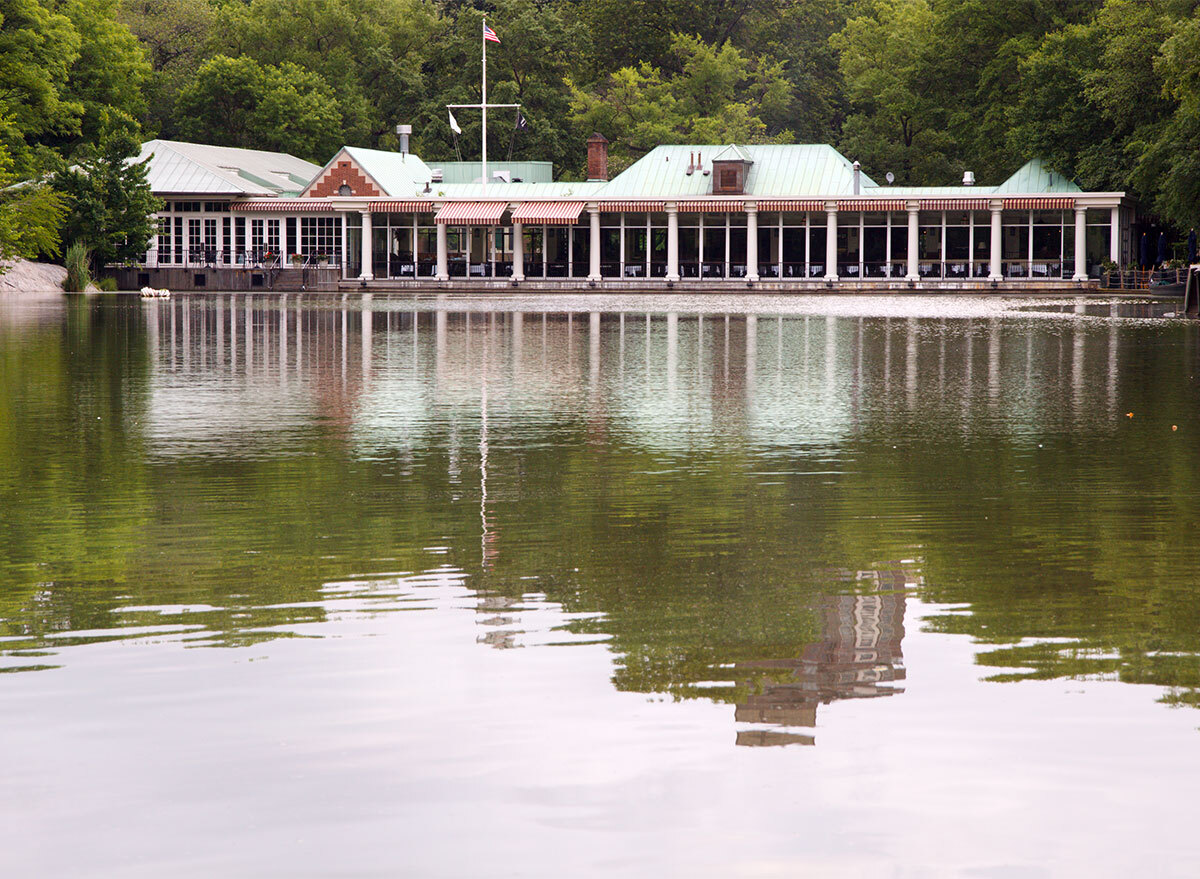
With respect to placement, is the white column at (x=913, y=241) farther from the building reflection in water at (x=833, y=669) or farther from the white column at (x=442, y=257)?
the building reflection in water at (x=833, y=669)

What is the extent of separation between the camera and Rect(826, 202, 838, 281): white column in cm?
5481

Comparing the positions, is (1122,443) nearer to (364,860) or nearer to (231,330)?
(364,860)

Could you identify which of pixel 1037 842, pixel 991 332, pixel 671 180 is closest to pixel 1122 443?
pixel 1037 842

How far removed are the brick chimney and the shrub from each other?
19.9m

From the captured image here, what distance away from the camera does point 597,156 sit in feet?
203

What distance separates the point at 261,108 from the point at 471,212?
1696 centimetres

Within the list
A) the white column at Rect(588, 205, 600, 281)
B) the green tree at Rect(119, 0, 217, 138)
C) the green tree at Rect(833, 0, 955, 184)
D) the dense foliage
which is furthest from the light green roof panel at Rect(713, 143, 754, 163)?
the green tree at Rect(119, 0, 217, 138)

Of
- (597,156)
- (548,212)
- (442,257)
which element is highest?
(597,156)

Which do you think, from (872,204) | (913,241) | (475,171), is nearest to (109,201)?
(475,171)

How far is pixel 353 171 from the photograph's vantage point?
193ft

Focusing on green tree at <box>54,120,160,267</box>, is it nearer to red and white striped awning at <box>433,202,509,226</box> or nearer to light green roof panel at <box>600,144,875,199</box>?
red and white striped awning at <box>433,202,509,226</box>

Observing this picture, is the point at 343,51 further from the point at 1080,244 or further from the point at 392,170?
the point at 1080,244

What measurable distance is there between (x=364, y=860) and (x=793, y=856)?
922mm

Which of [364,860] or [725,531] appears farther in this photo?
[725,531]
